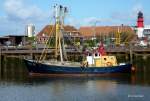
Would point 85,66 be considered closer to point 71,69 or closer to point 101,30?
point 71,69

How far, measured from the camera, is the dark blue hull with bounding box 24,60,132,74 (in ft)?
272

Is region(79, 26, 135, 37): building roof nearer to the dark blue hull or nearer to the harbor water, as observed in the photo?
the dark blue hull

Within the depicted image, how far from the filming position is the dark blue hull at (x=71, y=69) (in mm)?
82875

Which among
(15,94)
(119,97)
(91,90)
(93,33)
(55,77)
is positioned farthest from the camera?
(93,33)

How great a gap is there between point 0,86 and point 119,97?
18.0 m

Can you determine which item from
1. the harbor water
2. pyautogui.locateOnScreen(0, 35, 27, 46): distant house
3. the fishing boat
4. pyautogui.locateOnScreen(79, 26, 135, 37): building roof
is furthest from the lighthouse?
the harbor water

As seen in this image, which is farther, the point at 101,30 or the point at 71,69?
the point at 101,30

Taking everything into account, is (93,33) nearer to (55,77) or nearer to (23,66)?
(23,66)

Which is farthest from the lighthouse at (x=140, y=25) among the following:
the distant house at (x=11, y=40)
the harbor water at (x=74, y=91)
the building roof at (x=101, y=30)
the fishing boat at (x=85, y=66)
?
the harbor water at (x=74, y=91)

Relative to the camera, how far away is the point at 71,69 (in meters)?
82.9

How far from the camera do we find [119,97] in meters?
50.5

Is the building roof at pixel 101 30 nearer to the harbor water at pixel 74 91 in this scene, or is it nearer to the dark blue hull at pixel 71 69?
the dark blue hull at pixel 71 69

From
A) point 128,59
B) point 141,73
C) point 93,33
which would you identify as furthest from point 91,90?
point 93,33

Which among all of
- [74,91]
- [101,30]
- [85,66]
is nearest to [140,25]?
[101,30]
